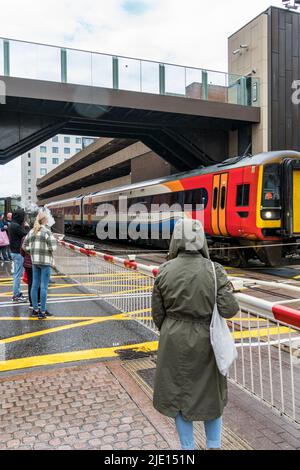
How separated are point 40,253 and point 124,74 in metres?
12.5

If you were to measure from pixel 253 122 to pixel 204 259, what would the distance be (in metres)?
18.0

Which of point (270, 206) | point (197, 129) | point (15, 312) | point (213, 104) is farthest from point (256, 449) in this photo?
point (197, 129)

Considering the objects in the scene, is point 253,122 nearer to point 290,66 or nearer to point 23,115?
point 290,66

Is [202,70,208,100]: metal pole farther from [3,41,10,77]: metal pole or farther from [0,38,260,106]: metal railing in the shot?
[3,41,10,77]: metal pole

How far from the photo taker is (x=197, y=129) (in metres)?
20.6

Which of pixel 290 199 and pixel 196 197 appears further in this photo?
pixel 196 197

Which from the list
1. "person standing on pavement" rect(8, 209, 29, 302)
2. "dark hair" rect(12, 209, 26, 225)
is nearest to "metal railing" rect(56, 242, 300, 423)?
"person standing on pavement" rect(8, 209, 29, 302)

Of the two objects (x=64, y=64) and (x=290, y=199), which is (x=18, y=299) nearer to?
(x=290, y=199)

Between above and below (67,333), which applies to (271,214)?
above

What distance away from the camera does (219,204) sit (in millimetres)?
13188

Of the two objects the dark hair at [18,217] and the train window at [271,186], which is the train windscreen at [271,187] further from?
the dark hair at [18,217]

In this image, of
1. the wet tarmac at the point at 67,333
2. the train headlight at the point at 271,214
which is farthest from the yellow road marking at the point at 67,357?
the train headlight at the point at 271,214

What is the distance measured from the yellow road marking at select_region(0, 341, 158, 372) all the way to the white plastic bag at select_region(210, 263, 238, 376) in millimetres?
2713

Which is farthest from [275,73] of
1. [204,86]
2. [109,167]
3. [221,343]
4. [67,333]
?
[109,167]
